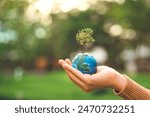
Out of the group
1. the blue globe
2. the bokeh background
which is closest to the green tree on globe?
the blue globe

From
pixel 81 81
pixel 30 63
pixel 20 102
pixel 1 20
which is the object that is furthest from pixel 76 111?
pixel 30 63

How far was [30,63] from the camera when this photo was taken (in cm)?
2284

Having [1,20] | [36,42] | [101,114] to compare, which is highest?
[36,42]

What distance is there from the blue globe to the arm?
0.29 feet

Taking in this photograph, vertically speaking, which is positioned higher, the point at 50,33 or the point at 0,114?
the point at 50,33

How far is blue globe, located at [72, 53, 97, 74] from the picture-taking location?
2.10 m

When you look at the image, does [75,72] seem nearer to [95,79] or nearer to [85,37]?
[95,79]

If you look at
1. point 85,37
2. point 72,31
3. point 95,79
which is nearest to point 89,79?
point 95,79

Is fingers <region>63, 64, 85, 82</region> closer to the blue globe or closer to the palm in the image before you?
the palm

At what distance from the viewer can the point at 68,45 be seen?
19.4m

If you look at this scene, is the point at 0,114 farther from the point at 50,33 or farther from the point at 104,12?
the point at 50,33

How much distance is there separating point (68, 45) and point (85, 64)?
17.3 meters

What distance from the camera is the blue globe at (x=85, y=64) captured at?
2.10 meters

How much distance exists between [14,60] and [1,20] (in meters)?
13.2
